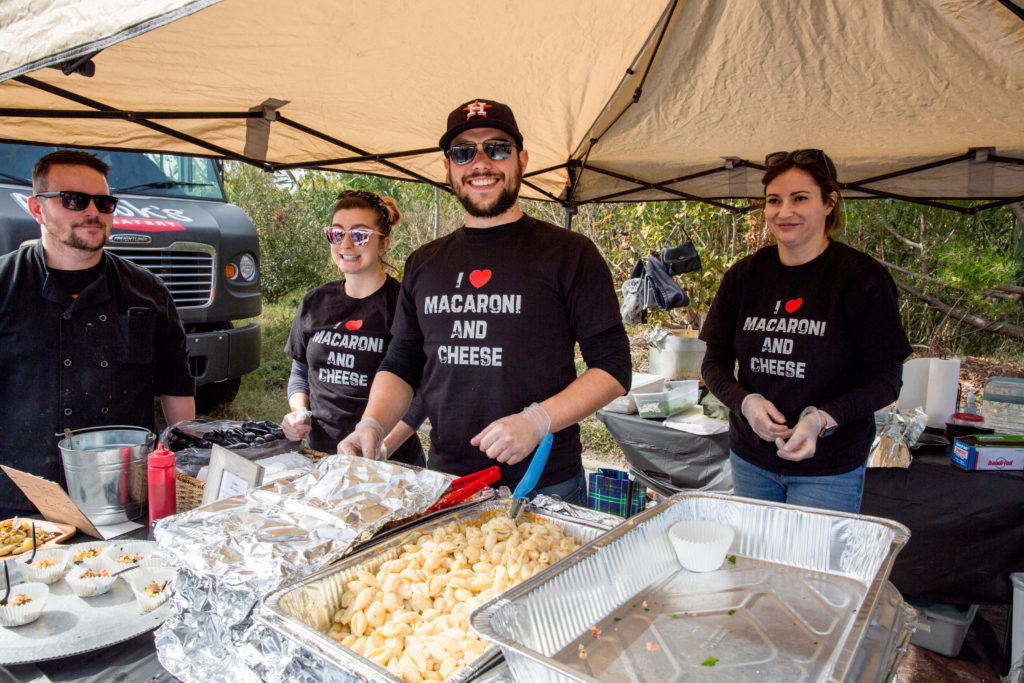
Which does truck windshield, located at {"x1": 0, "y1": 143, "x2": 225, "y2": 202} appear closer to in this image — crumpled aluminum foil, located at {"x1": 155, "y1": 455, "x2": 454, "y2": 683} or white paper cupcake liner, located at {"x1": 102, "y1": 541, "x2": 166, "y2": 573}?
white paper cupcake liner, located at {"x1": 102, "y1": 541, "x2": 166, "y2": 573}

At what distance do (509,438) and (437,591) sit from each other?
0.44 meters

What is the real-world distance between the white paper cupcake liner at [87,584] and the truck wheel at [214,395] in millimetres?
5238

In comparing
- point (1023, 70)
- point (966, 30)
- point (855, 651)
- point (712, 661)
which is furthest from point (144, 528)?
point (1023, 70)

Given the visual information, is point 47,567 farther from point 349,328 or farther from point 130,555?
point 349,328

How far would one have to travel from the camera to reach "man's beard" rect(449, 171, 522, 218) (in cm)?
209

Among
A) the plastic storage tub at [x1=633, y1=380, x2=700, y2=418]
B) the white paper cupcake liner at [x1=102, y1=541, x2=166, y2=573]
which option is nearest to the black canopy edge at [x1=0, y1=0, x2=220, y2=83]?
the white paper cupcake liner at [x1=102, y1=541, x2=166, y2=573]

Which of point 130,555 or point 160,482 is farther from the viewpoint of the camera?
point 160,482

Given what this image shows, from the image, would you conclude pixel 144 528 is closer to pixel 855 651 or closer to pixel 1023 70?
pixel 855 651

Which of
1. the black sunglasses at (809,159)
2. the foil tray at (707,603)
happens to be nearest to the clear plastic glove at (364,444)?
the foil tray at (707,603)

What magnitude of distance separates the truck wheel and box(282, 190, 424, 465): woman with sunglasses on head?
3.85 m

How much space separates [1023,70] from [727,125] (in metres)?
1.34

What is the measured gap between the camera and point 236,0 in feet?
6.32

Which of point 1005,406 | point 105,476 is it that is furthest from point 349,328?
point 1005,406

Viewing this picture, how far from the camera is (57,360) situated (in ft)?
7.29
